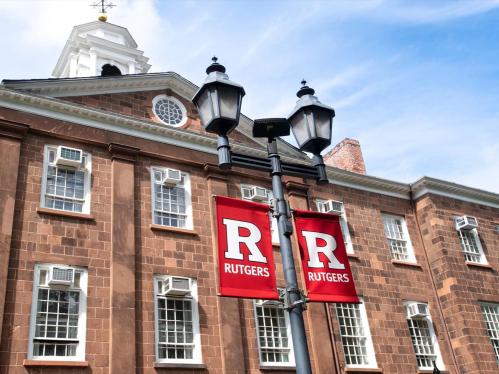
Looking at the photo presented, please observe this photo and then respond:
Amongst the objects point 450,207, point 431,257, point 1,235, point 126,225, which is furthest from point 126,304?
point 450,207

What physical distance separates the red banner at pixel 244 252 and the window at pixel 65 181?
808cm

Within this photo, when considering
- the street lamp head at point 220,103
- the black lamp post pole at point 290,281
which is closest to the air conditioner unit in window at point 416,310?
the black lamp post pole at point 290,281

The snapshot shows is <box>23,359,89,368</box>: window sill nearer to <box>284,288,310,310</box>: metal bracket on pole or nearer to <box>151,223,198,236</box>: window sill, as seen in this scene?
<box>151,223,198,236</box>: window sill

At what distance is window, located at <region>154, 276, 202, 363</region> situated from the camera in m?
13.9

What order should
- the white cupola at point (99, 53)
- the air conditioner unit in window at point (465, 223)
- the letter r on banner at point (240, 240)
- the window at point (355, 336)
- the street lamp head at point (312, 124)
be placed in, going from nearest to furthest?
the letter r on banner at point (240, 240) < the street lamp head at point (312, 124) < the window at point (355, 336) < the air conditioner unit in window at point (465, 223) < the white cupola at point (99, 53)

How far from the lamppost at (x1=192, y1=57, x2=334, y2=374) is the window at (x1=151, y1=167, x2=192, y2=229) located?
8232 mm

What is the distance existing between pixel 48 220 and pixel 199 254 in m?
4.07

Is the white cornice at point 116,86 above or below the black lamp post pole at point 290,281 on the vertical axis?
above

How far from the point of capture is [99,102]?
16.8 m

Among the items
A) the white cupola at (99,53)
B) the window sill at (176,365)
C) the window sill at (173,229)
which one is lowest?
the window sill at (176,365)

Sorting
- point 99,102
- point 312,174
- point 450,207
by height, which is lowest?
point 312,174

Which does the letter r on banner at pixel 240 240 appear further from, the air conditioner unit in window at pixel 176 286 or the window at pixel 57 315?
the air conditioner unit in window at pixel 176 286

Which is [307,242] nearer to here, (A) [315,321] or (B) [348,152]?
(A) [315,321]

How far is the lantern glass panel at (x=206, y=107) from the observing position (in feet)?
24.6
